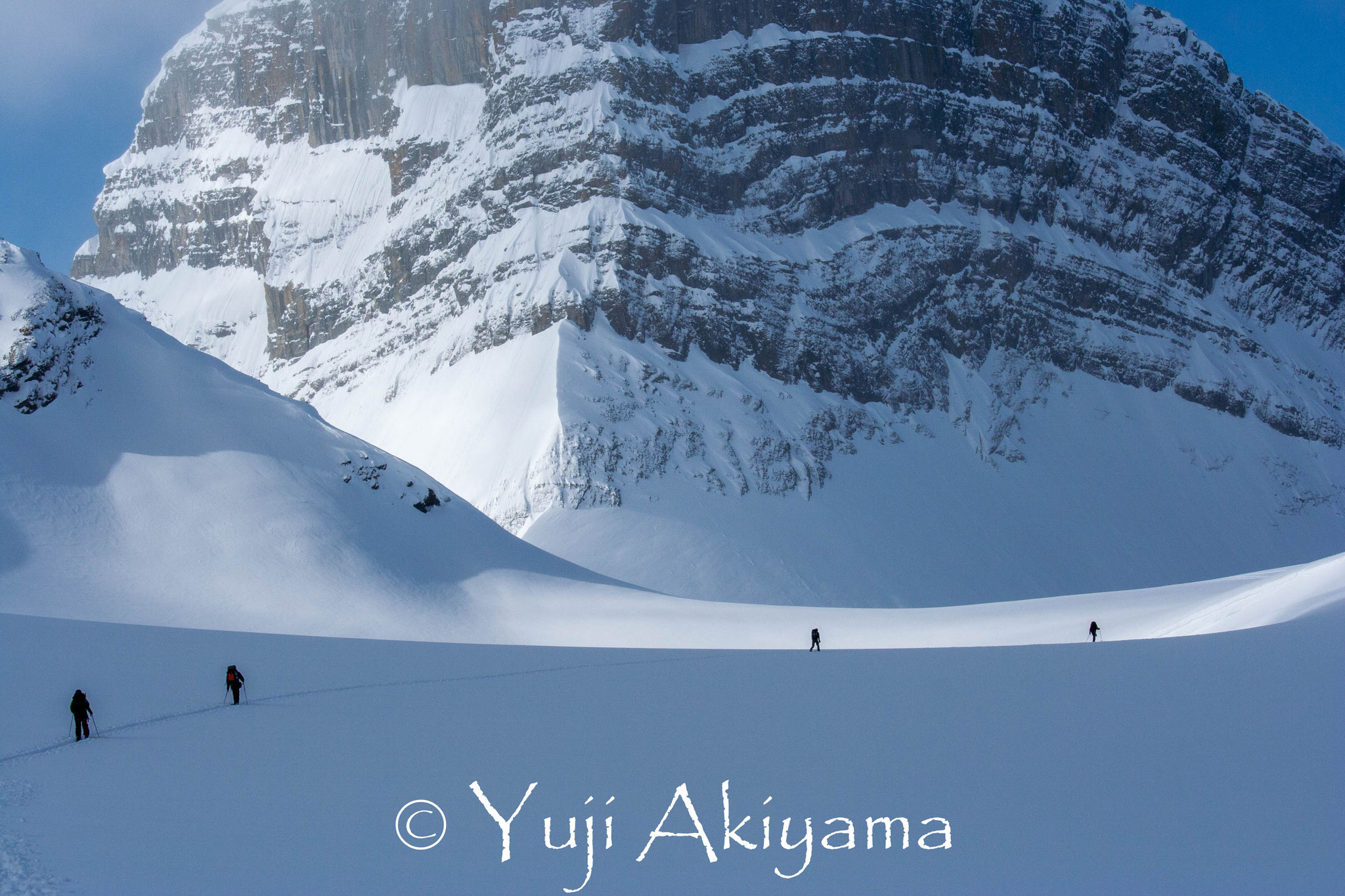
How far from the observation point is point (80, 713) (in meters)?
16.4

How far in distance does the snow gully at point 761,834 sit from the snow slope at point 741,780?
0.26 ft

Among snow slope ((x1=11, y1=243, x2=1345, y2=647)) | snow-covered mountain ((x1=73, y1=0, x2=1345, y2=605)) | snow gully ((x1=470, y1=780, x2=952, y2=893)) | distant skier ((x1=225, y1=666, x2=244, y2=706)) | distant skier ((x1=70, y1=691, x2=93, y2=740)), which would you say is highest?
snow-covered mountain ((x1=73, y1=0, x2=1345, y2=605))

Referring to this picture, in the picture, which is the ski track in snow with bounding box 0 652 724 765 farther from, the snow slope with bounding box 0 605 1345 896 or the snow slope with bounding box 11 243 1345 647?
the snow slope with bounding box 11 243 1345 647

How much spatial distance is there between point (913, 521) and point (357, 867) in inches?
3307

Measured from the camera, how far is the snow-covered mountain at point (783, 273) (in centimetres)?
8825

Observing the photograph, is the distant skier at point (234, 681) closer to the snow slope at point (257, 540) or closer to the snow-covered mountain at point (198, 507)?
the snow-covered mountain at point (198, 507)

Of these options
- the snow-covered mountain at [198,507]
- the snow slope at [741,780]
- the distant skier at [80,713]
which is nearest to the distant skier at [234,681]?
the snow slope at [741,780]

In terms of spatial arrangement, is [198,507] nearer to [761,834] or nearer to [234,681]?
[234,681]

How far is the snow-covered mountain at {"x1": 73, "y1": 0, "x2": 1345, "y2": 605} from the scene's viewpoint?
88.2m

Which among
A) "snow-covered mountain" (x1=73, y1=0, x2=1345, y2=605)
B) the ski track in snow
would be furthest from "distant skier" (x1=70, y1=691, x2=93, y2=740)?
"snow-covered mountain" (x1=73, y1=0, x2=1345, y2=605)

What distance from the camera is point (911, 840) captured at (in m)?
9.34

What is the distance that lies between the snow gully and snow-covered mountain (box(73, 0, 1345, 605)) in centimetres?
6449

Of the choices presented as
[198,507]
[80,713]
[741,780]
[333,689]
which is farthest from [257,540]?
[741,780]

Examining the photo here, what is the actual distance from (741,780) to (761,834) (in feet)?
5.59
